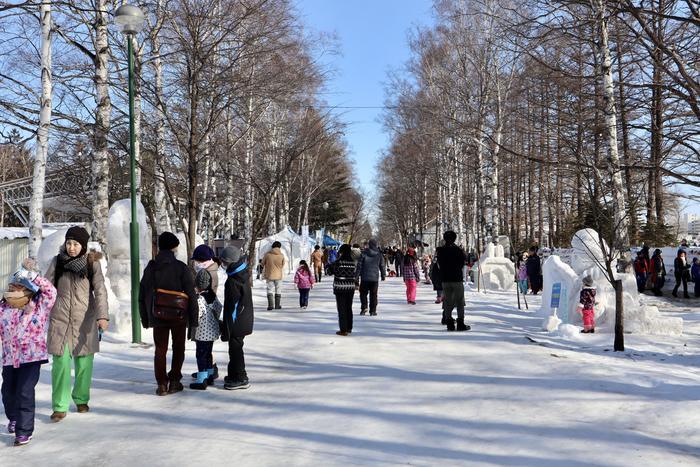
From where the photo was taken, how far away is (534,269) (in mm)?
19078

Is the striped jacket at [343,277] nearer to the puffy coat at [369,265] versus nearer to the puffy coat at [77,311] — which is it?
the puffy coat at [369,265]

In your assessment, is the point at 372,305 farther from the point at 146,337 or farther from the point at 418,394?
the point at 418,394

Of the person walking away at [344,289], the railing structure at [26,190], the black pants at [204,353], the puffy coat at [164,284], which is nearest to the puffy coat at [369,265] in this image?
the person walking away at [344,289]

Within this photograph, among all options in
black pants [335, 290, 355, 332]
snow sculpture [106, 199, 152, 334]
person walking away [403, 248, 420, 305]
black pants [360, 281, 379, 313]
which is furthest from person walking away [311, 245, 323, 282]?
black pants [335, 290, 355, 332]

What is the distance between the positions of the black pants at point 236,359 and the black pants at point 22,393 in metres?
2.03

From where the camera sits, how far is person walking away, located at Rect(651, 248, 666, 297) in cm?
1933

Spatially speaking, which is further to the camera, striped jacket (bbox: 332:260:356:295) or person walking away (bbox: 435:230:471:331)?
person walking away (bbox: 435:230:471:331)

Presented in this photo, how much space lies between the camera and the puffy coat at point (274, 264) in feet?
46.7

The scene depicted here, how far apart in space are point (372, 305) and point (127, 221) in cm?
534

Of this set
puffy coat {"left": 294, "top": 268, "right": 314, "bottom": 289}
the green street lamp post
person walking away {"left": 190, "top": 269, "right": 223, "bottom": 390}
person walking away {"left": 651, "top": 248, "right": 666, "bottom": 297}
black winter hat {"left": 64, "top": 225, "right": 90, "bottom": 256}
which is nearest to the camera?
black winter hat {"left": 64, "top": 225, "right": 90, "bottom": 256}

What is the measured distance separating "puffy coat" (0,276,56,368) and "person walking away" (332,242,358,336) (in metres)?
5.53

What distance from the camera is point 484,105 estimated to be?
78.9ft

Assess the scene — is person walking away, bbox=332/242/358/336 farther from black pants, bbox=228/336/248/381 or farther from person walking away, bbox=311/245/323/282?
person walking away, bbox=311/245/323/282

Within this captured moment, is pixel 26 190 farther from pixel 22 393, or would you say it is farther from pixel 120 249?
pixel 22 393
